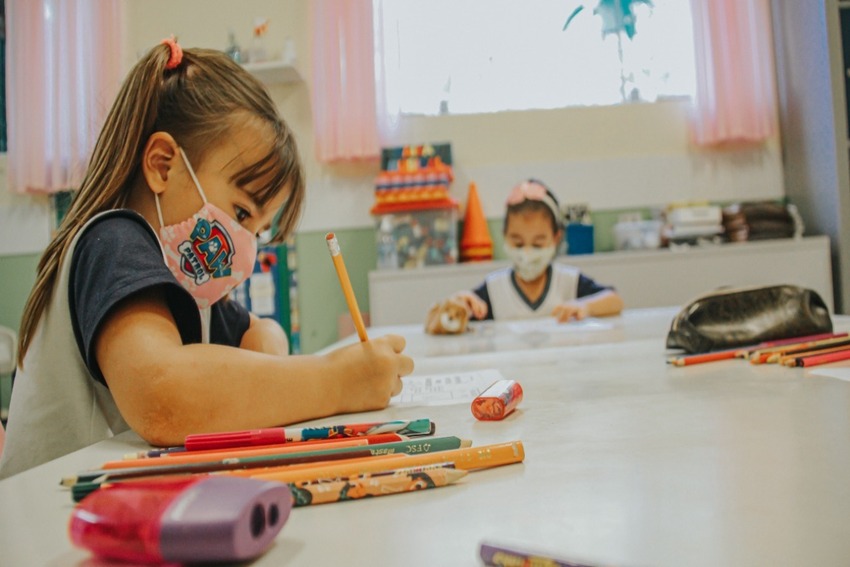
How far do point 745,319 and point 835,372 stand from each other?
216 millimetres

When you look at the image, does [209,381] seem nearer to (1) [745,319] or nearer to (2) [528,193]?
(1) [745,319]

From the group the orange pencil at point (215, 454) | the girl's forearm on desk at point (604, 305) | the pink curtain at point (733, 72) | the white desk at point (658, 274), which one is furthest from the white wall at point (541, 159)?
the orange pencil at point (215, 454)

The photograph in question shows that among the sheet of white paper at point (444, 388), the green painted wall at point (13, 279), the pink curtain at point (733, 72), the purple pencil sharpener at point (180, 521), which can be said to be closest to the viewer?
the purple pencil sharpener at point (180, 521)

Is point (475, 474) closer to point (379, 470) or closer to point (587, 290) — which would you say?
point (379, 470)

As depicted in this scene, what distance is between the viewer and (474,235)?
2656 millimetres

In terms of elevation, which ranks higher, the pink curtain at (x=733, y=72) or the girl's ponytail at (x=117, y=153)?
the pink curtain at (x=733, y=72)

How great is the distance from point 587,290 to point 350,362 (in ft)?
5.41

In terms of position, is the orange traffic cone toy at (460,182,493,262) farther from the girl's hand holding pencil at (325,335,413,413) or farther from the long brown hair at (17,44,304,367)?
the girl's hand holding pencil at (325,335,413,413)

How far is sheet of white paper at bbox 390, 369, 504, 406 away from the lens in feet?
2.08

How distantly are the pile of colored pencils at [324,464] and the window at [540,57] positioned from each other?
2544 mm

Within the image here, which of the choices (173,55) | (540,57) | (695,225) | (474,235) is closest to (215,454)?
(173,55)

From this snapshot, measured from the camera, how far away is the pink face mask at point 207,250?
2.40 ft

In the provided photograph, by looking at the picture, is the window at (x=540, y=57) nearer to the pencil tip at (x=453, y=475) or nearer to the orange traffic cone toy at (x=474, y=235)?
the orange traffic cone toy at (x=474, y=235)

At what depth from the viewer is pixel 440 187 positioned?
243 cm
